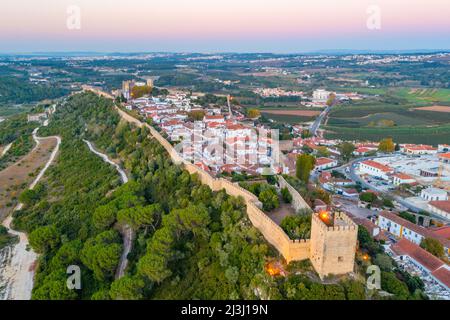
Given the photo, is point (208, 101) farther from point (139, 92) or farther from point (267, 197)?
point (267, 197)

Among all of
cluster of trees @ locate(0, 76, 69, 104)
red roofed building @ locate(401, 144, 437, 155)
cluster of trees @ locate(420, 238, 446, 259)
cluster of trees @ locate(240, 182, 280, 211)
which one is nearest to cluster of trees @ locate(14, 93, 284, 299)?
cluster of trees @ locate(240, 182, 280, 211)

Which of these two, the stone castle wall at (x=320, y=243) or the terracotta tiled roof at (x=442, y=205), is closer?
the stone castle wall at (x=320, y=243)

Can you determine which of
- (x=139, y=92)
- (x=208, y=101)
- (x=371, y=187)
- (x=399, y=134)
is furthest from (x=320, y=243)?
(x=399, y=134)

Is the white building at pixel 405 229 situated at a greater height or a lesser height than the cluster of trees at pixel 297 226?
lesser

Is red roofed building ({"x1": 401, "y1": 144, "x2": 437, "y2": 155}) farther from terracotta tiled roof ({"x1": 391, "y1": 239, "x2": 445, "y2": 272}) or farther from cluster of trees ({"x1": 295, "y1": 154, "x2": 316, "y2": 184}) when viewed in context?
terracotta tiled roof ({"x1": 391, "y1": 239, "x2": 445, "y2": 272})

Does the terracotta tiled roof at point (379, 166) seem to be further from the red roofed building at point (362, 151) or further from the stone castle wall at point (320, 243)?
the stone castle wall at point (320, 243)

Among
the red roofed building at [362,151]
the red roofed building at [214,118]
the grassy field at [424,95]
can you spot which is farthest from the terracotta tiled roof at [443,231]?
the grassy field at [424,95]

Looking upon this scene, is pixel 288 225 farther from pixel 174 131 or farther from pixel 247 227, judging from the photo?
pixel 174 131

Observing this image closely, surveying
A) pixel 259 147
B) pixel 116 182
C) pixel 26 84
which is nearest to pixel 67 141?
pixel 116 182
